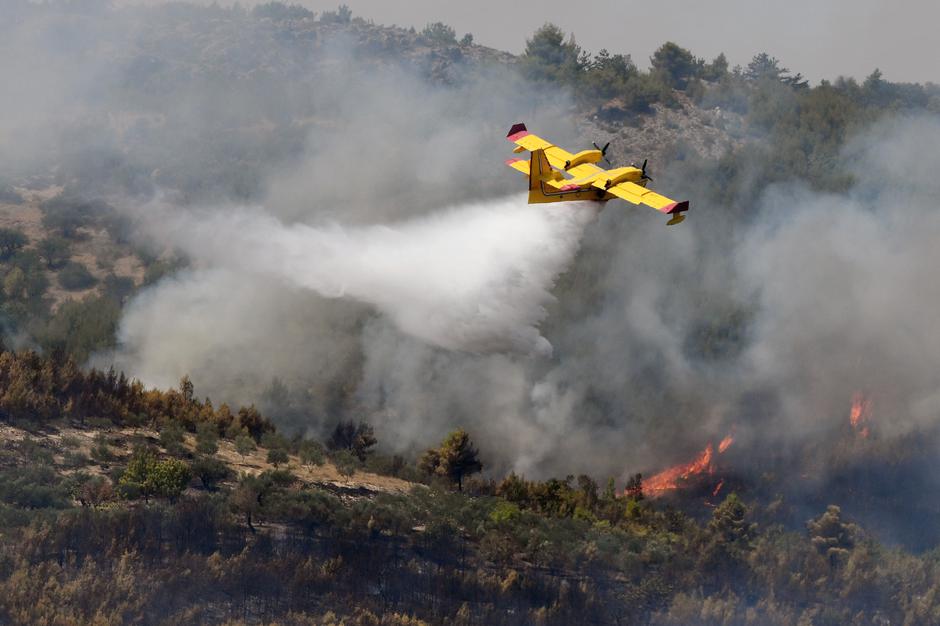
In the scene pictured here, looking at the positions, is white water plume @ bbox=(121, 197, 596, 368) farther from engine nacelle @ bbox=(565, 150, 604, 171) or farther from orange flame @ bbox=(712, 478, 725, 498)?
orange flame @ bbox=(712, 478, 725, 498)

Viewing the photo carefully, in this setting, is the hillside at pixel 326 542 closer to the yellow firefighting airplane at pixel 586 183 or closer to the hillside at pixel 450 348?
the hillside at pixel 450 348

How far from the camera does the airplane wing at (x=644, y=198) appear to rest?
54.8 meters

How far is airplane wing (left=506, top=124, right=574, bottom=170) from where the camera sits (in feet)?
197

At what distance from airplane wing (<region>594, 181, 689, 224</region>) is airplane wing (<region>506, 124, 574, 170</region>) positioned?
11.6 feet

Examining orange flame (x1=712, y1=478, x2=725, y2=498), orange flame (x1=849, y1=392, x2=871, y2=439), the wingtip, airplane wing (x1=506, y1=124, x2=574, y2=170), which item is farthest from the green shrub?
orange flame (x1=849, y1=392, x2=871, y2=439)

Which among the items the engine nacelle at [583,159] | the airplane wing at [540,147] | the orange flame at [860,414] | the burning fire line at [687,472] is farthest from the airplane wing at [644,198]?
the orange flame at [860,414]

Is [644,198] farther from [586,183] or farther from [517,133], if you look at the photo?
[517,133]

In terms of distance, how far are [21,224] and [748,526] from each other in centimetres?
5277

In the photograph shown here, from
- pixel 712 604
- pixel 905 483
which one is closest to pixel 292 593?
pixel 712 604

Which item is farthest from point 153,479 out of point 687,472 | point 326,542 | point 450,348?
point 687,472

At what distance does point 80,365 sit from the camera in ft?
228

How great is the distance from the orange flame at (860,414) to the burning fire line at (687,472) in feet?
21.3

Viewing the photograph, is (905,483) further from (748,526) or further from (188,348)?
(188,348)

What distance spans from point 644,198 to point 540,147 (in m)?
Answer: 7.33
